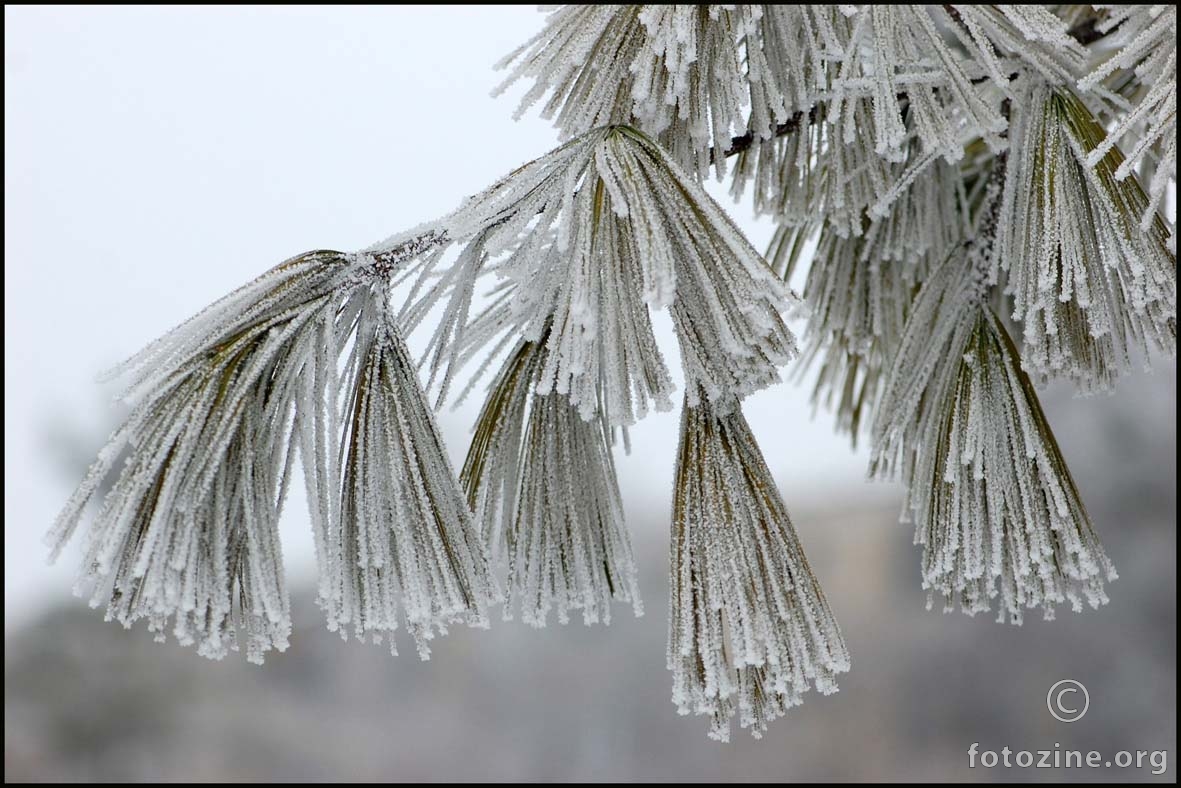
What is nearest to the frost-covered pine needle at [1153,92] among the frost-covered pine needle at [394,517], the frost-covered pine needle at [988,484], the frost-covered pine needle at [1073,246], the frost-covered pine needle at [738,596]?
the frost-covered pine needle at [1073,246]

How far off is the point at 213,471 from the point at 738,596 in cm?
31

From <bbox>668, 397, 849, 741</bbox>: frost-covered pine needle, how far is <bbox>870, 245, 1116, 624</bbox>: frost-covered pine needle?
162 millimetres

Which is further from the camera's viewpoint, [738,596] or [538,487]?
[538,487]

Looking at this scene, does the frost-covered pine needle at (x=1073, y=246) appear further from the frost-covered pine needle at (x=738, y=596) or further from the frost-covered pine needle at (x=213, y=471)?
the frost-covered pine needle at (x=213, y=471)

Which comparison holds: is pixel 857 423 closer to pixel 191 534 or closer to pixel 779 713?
pixel 779 713

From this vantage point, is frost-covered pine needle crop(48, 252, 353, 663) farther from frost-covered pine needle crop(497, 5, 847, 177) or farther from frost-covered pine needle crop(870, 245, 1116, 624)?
frost-covered pine needle crop(870, 245, 1116, 624)

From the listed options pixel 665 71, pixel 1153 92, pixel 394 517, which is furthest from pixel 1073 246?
pixel 394 517

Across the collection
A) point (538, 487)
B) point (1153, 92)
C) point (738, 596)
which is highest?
point (1153, 92)

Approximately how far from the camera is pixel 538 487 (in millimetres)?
747

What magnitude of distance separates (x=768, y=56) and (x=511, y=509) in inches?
13.8

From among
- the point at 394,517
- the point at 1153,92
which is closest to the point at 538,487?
the point at 394,517

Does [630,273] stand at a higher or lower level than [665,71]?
lower

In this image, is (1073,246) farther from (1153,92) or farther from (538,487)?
(538,487)

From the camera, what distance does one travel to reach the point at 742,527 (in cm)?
66
